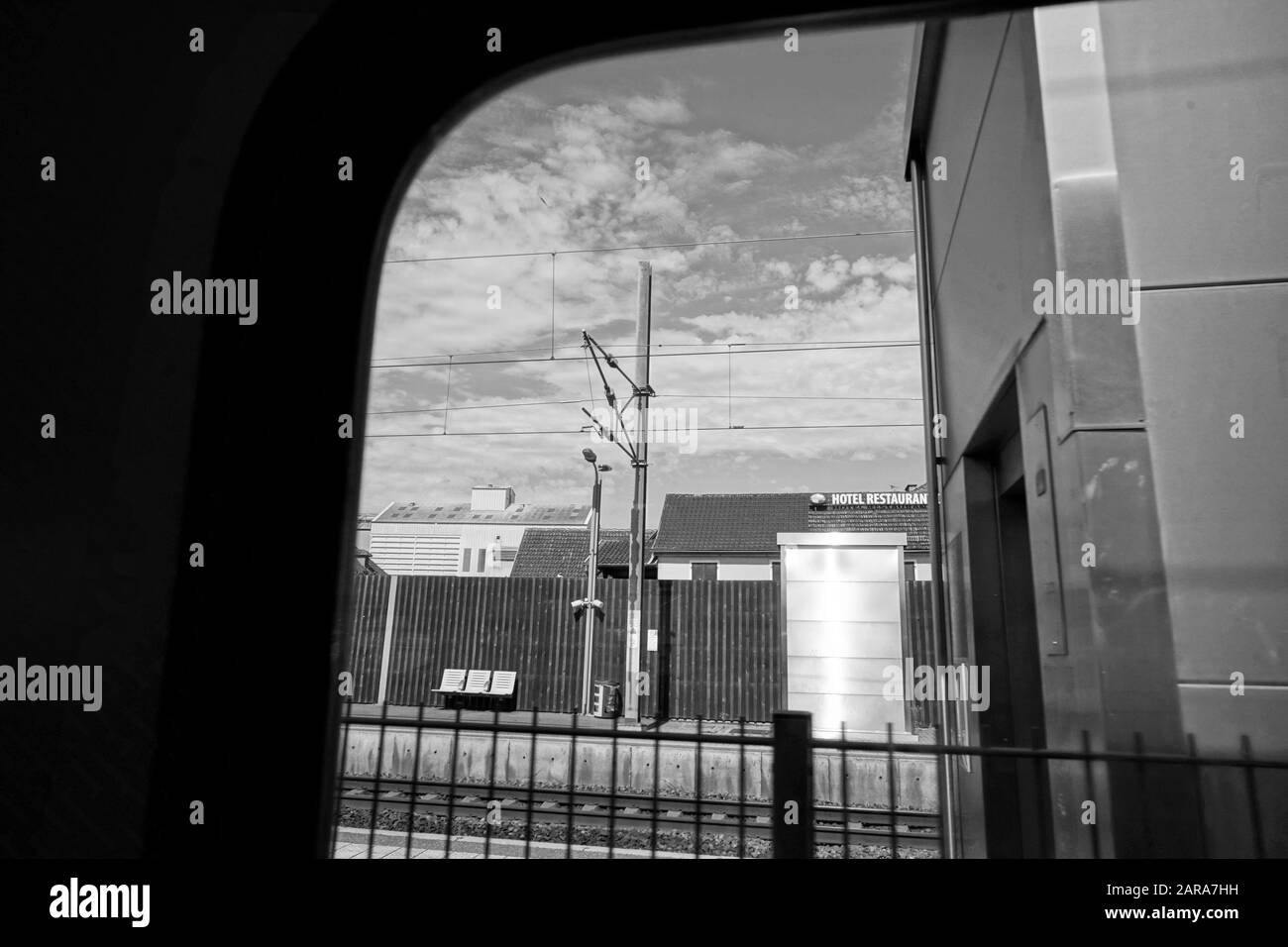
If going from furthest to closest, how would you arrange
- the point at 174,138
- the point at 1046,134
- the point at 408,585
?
the point at 408,585 → the point at 1046,134 → the point at 174,138

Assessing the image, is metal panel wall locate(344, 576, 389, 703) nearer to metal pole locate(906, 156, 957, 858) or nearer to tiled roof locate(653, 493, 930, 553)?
tiled roof locate(653, 493, 930, 553)

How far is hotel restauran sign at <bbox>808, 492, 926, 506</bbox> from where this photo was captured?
15195 mm

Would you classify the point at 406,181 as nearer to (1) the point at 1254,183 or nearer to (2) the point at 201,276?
(2) the point at 201,276

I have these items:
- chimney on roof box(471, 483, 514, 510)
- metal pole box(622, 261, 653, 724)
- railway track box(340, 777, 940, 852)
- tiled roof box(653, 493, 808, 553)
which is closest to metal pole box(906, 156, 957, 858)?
railway track box(340, 777, 940, 852)

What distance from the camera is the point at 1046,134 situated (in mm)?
1451

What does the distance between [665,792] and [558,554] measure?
1186 centimetres

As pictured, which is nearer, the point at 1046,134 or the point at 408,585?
the point at 1046,134

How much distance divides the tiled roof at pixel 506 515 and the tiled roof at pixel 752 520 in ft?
26.8

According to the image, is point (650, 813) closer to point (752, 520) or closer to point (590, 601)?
point (590, 601)

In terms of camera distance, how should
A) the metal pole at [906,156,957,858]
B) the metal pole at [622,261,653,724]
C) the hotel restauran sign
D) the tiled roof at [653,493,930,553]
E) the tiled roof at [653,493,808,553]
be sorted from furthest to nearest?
the tiled roof at [653,493,808,553]
the hotel restauran sign
the tiled roof at [653,493,930,553]
the metal pole at [622,261,653,724]
the metal pole at [906,156,957,858]

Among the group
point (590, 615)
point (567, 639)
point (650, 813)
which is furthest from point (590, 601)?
point (650, 813)

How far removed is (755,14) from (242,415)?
86 centimetres

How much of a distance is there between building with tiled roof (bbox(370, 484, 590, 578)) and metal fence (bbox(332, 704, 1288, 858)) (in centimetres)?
1693

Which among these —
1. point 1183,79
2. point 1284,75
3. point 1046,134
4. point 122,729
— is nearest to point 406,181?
point 122,729
